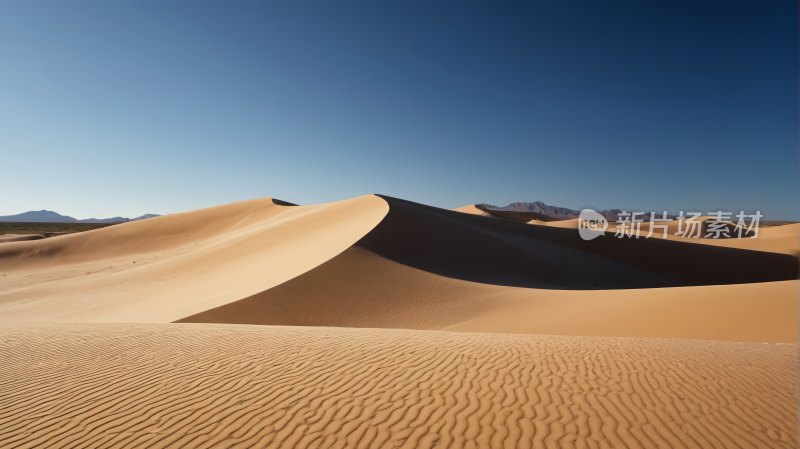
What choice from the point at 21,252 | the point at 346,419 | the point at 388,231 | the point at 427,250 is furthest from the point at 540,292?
the point at 21,252

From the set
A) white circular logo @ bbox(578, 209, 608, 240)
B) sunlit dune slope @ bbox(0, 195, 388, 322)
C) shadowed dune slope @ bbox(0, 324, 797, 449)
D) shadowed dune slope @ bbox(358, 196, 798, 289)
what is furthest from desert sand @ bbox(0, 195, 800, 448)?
white circular logo @ bbox(578, 209, 608, 240)

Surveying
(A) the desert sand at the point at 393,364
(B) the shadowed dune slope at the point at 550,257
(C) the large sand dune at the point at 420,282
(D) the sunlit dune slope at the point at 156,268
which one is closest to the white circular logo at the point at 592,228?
(B) the shadowed dune slope at the point at 550,257

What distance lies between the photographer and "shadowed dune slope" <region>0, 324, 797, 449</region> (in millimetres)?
3225

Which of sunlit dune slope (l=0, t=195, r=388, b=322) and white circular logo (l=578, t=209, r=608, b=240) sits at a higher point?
white circular logo (l=578, t=209, r=608, b=240)

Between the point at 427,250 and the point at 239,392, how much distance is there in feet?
43.3

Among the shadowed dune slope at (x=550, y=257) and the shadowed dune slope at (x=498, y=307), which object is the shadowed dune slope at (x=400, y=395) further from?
the shadowed dune slope at (x=550, y=257)

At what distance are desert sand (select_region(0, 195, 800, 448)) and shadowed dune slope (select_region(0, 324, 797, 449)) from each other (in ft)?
0.07

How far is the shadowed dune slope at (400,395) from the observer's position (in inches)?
127

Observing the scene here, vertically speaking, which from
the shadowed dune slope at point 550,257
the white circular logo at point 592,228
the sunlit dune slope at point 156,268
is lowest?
the sunlit dune slope at point 156,268

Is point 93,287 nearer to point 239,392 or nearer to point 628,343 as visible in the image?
point 239,392

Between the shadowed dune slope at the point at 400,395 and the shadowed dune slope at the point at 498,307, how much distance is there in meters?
2.69

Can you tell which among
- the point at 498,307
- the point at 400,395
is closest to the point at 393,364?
the point at 400,395

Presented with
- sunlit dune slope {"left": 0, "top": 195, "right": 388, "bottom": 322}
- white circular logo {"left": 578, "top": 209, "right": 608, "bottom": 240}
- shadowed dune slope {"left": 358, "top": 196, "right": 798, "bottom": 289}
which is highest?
white circular logo {"left": 578, "top": 209, "right": 608, "bottom": 240}

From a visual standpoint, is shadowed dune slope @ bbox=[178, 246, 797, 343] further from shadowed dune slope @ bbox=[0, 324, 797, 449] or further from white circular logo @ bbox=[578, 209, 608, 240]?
white circular logo @ bbox=[578, 209, 608, 240]
